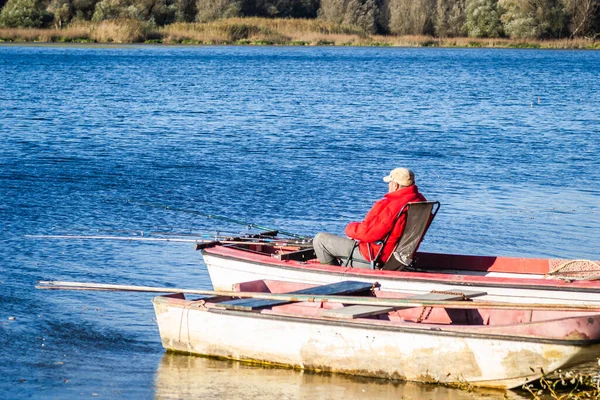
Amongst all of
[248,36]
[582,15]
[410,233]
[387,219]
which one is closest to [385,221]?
[387,219]

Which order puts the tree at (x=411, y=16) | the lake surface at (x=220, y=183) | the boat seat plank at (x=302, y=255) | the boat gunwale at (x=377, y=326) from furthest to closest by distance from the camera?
the tree at (x=411, y=16) < the boat seat plank at (x=302, y=255) < the lake surface at (x=220, y=183) < the boat gunwale at (x=377, y=326)

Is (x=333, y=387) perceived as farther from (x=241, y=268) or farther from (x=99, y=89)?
(x=99, y=89)

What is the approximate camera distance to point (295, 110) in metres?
31.7

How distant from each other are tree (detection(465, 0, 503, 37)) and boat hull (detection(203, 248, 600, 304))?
70.8m

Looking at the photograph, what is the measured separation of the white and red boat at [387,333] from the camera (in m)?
7.61

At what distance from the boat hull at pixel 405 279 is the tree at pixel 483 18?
70794mm

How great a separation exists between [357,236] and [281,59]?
5342 cm

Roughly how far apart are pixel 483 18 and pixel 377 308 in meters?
73.5

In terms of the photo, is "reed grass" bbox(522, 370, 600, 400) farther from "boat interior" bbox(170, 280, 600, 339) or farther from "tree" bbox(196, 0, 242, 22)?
"tree" bbox(196, 0, 242, 22)

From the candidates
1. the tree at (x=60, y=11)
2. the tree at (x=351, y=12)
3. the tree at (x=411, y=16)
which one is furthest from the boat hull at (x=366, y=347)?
the tree at (x=351, y=12)

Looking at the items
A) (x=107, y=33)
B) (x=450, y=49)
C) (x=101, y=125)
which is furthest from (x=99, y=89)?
(x=450, y=49)

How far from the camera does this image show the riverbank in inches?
2936

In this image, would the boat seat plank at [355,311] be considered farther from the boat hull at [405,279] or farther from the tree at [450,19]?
the tree at [450,19]

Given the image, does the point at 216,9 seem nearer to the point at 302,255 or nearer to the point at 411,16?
the point at 411,16
